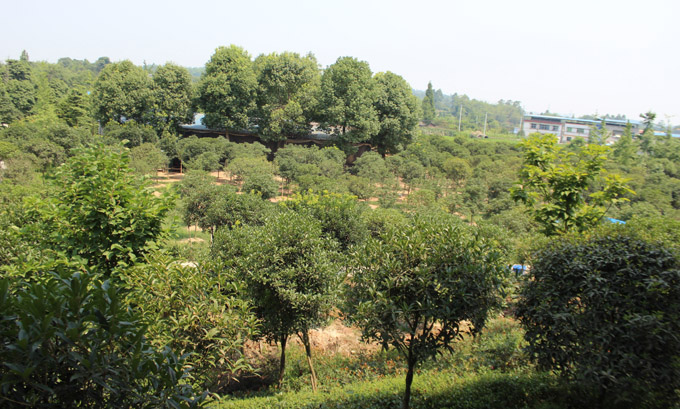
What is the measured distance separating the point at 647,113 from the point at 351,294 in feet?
117

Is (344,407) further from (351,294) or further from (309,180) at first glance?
(309,180)

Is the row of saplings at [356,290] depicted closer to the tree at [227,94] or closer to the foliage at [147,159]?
the foliage at [147,159]

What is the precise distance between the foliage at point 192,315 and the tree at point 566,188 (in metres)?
5.18

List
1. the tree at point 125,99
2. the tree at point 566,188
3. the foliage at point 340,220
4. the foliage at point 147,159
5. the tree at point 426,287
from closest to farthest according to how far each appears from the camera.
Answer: the tree at point 426,287 < the tree at point 566,188 < the foliage at point 340,220 < the foliage at point 147,159 < the tree at point 125,99

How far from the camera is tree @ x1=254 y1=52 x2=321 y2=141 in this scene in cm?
2848

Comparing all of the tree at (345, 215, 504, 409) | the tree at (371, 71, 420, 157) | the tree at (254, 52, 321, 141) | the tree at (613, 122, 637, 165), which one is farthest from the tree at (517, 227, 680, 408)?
the tree at (613, 122, 637, 165)

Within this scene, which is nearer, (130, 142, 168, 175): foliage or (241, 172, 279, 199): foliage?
(241, 172, 279, 199): foliage

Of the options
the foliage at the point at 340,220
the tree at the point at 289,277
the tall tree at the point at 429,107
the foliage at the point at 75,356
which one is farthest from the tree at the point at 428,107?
the foliage at the point at 75,356

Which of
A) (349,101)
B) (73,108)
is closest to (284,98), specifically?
(349,101)

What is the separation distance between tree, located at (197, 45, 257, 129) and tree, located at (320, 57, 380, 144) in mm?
5204

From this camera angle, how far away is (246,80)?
28.5 m

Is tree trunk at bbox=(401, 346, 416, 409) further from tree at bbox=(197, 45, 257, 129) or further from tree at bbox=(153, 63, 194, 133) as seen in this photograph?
tree at bbox=(153, 63, 194, 133)

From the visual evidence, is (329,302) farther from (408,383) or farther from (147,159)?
(147,159)

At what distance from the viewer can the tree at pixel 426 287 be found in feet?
15.0
